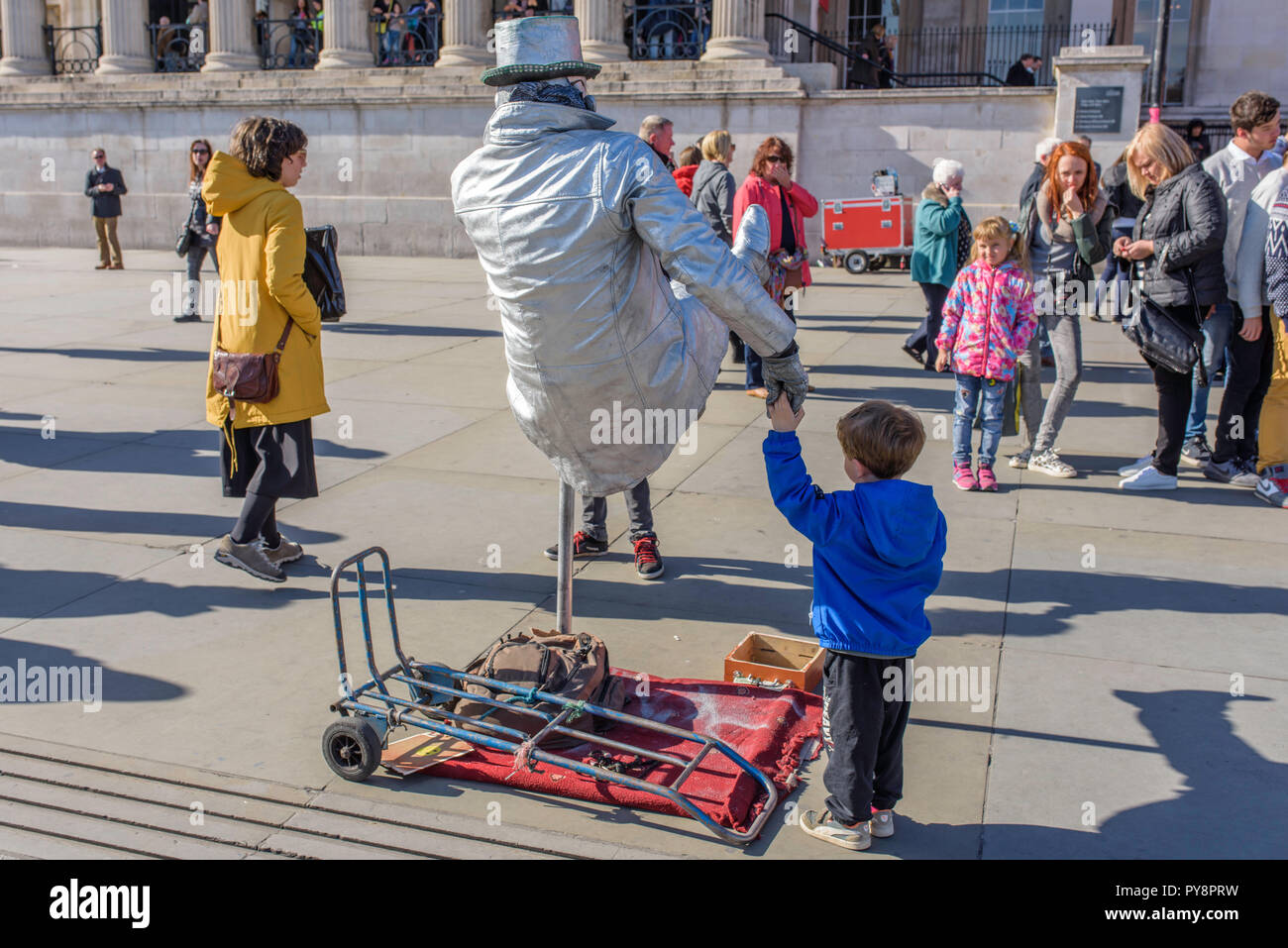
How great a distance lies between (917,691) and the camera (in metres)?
4.34

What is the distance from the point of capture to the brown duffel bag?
3881 mm

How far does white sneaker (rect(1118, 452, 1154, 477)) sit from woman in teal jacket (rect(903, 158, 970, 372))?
1.91m

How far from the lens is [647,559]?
5.48m

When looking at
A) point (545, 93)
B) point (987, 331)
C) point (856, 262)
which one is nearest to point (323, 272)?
point (545, 93)

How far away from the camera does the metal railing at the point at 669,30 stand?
66.4ft

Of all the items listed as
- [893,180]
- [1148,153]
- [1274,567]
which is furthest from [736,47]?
[1274,567]

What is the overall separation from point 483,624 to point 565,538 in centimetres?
92

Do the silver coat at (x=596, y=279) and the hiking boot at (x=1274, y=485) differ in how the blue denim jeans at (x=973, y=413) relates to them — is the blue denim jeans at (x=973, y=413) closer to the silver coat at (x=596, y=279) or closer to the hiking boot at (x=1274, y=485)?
the hiking boot at (x=1274, y=485)

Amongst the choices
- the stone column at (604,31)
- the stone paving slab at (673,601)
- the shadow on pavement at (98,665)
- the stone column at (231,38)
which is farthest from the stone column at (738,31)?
the shadow on pavement at (98,665)

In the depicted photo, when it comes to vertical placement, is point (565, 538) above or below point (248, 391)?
below

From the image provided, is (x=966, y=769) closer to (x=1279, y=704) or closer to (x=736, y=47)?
(x=1279, y=704)

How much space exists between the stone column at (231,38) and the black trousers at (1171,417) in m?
20.0

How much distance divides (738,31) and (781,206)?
448 inches

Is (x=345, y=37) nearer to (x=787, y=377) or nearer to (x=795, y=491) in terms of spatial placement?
(x=787, y=377)
